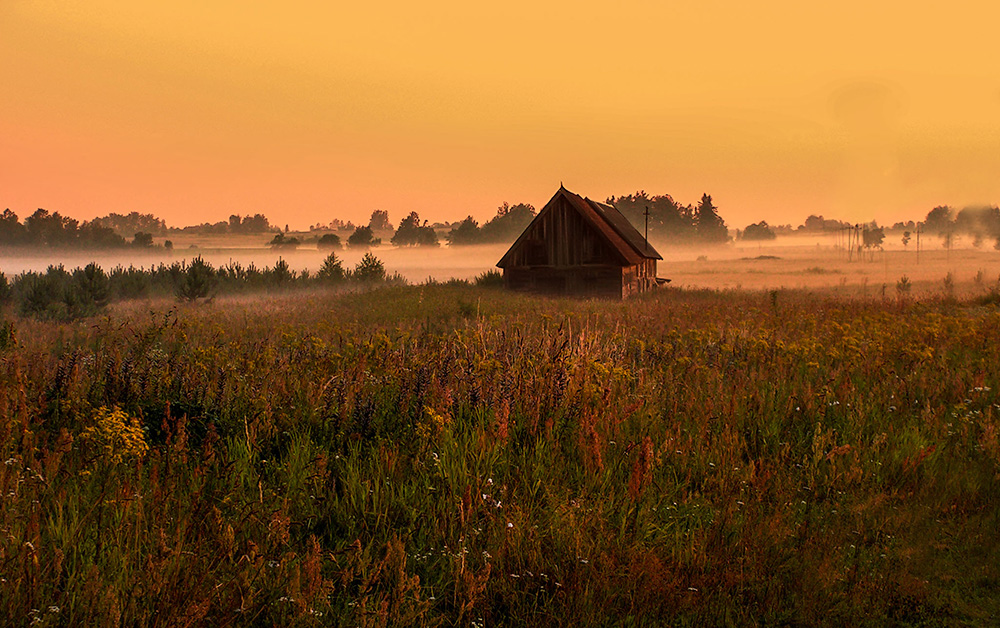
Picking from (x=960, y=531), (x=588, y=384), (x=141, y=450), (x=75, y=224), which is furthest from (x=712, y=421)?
(x=75, y=224)

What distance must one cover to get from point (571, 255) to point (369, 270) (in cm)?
1778

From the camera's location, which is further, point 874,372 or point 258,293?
point 258,293

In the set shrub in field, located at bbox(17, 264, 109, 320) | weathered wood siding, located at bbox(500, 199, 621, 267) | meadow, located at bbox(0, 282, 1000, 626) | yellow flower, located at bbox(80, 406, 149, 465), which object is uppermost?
weathered wood siding, located at bbox(500, 199, 621, 267)

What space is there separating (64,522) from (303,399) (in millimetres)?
2273

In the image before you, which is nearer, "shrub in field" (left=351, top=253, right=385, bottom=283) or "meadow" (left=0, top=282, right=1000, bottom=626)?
"meadow" (left=0, top=282, right=1000, bottom=626)

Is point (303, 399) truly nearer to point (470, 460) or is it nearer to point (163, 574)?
point (470, 460)

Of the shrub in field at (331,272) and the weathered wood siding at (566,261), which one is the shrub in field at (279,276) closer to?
the shrub in field at (331,272)

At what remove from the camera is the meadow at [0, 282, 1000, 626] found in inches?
137

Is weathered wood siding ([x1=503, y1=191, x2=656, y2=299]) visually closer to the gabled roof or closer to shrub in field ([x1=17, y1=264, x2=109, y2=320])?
the gabled roof

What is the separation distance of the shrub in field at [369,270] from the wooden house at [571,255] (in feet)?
44.2

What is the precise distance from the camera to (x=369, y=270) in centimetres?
4800

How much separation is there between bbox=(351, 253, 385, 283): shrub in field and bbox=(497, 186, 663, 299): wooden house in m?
13.5

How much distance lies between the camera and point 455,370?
7.06 m

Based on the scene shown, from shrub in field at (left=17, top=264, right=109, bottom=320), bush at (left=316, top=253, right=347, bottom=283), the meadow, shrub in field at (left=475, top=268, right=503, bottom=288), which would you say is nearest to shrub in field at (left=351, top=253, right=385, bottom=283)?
bush at (left=316, top=253, right=347, bottom=283)
